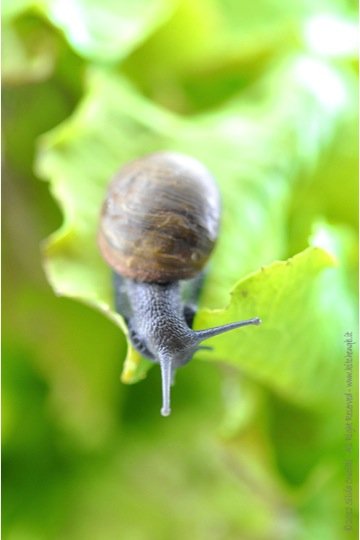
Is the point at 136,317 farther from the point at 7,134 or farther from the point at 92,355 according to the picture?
the point at 7,134

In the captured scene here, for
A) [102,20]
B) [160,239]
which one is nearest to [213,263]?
[160,239]

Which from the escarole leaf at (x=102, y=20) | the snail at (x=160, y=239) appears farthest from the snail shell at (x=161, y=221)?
the escarole leaf at (x=102, y=20)

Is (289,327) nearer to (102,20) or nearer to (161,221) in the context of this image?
(161,221)

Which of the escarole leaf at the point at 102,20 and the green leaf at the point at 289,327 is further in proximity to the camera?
the escarole leaf at the point at 102,20

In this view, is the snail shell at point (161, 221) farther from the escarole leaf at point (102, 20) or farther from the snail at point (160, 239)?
the escarole leaf at point (102, 20)

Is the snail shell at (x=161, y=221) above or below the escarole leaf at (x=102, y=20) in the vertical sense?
below

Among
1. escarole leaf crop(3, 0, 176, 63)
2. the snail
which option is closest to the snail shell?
the snail
